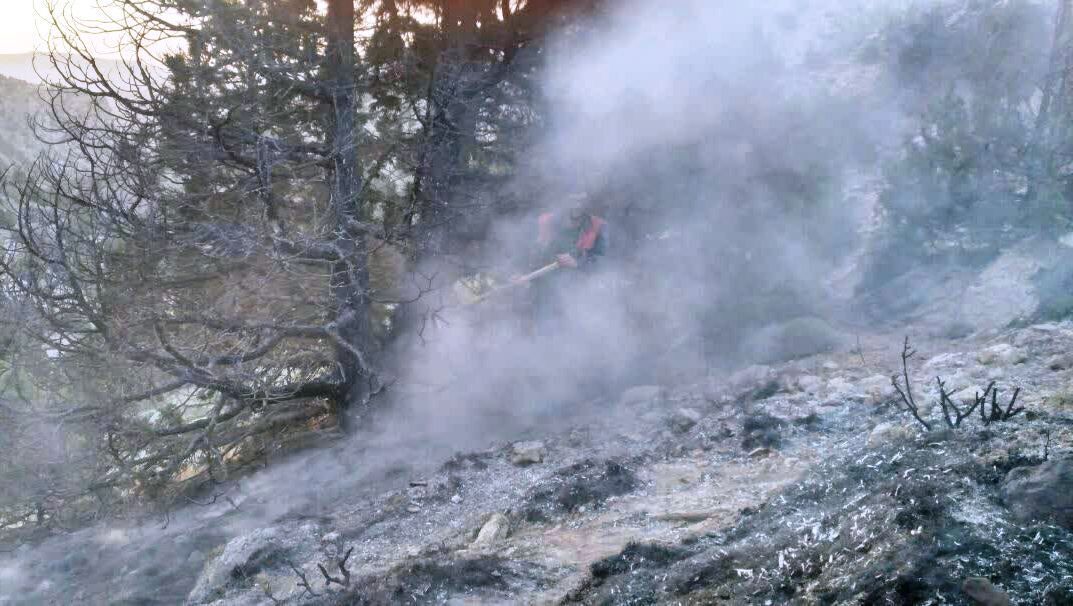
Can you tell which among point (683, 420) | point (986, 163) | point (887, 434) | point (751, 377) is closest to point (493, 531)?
point (683, 420)

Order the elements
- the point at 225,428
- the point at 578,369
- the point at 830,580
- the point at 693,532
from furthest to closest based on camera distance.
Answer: the point at 578,369 < the point at 225,428 < the point at 693,532 < the point at 830,580

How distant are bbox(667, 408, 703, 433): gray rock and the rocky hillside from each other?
4 centimetres

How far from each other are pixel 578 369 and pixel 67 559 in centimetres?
492

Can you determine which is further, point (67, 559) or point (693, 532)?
point (67, 559)

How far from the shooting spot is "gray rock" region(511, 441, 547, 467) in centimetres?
591

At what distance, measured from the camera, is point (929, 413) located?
14.9 feet

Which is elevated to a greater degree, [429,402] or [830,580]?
[429,402]

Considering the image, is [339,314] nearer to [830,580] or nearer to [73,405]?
[73,405]

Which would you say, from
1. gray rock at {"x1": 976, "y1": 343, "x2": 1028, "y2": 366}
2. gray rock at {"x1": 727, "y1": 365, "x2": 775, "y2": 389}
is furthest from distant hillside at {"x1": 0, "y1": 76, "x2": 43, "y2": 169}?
gray rock at {"x1": 976, "y1": 343, "x2": 1028, "y2": 366}

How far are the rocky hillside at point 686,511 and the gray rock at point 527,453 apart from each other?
20 mm

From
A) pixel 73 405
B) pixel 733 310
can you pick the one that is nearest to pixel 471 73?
pixel 733 310

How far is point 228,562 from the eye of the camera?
486 cm

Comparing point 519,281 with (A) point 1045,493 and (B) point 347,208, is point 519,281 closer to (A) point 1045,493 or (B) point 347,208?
(B) point 347,208

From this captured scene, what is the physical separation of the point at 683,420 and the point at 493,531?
7.23ft
